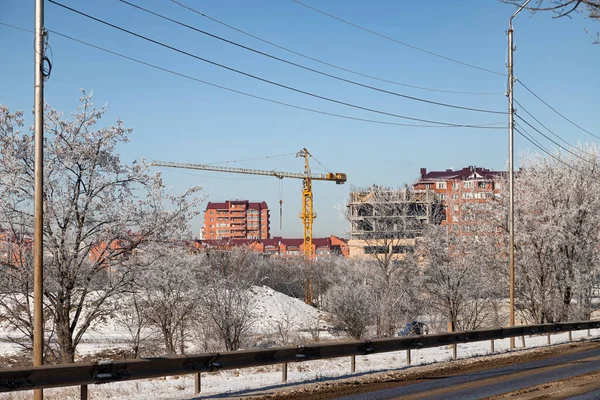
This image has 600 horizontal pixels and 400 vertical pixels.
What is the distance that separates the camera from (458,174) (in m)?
163

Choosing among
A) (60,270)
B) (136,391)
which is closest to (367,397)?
(136,391)

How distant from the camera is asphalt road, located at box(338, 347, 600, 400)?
12.4m

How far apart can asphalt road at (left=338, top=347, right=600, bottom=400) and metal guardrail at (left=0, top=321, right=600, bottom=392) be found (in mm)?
1992

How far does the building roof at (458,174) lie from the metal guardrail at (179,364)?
137 m

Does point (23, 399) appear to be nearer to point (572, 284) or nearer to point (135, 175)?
point (135, 175)

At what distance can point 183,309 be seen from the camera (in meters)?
34.3

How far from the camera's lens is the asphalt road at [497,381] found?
12352 millimetres

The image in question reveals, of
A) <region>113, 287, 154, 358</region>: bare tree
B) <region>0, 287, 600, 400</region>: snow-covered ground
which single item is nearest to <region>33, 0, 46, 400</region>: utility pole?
<region>0, 287, 600, 400</region>: snow-covered ground

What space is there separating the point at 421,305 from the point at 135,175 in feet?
126

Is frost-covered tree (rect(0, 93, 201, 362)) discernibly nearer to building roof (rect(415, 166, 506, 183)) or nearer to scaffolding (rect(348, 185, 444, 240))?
scaffolding (rect(348, 185, 444, 240))

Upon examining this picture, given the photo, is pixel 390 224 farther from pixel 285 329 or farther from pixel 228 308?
pixel 228 308

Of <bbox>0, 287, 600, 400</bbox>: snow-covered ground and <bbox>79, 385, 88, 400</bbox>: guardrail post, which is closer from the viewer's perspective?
<bbox>79, 385, 88, 400</bbox>: guardrail post

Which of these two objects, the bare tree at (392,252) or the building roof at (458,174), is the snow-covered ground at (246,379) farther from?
the building roof at (458,174)

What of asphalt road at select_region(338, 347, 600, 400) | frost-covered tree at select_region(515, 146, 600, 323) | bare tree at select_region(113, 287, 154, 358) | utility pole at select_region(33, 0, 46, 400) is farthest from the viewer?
frost-covered tree at select_region(515, 146, 600, 323)
